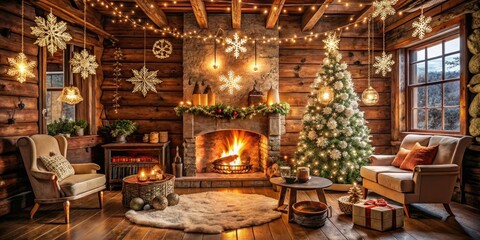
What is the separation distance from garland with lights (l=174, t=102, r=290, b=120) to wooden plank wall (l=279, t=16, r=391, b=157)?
2.30 feet

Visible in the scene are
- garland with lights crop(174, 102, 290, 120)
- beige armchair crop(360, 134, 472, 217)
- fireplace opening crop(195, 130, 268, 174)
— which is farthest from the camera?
fireplace opening crop(195, 130, 268, 174)

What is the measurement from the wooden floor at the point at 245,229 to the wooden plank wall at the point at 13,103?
1.63 feet

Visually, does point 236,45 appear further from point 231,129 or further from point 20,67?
point 20,67

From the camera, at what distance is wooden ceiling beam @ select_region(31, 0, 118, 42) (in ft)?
15.8

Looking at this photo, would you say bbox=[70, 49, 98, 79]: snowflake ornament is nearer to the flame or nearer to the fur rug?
the fur rug

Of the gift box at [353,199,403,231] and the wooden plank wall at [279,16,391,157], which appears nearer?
the gift box at [353,199,403,231]

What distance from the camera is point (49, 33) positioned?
4.95 m

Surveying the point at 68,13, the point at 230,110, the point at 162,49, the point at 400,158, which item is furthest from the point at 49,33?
the point at 400,158

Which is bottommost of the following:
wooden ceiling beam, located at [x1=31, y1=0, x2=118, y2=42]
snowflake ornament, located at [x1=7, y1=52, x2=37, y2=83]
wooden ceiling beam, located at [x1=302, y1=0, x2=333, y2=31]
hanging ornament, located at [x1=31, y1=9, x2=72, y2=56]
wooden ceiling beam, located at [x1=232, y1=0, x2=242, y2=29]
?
snowflake ornament, located at [x1=7, y1=52, x2=37, y2=83]

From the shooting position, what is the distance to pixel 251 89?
259 inches

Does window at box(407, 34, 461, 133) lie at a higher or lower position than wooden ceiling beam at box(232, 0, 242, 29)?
lower

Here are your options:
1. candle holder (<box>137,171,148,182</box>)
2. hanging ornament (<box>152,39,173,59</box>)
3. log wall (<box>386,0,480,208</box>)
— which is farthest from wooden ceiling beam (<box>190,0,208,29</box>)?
log wall (<box>386,0,480,208</box>)

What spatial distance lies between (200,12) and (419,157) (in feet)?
13.5

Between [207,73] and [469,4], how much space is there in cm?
445
